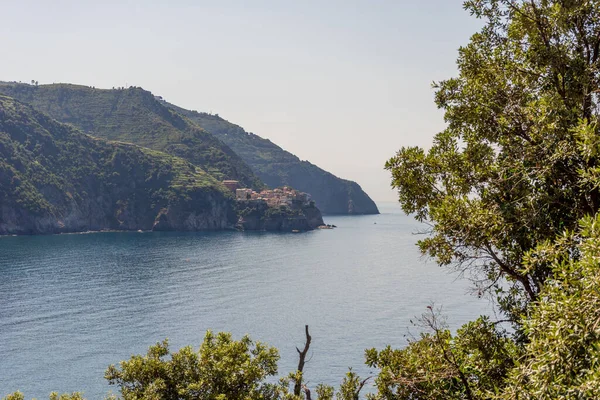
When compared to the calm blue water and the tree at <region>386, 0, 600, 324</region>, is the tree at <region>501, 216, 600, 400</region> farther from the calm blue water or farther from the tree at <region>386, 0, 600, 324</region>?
the calm blue water

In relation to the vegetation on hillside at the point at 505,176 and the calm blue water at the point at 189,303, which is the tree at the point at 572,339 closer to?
the vegetation on hillside at the point at 505,176

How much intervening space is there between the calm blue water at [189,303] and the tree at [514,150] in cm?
3884

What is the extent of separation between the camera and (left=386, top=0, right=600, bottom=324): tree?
11.8 meters

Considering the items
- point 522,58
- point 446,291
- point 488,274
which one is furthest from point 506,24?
point 446,291

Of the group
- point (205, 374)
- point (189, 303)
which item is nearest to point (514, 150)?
point (205, 374)

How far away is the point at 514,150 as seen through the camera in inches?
510

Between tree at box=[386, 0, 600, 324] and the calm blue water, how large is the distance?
3884 cm

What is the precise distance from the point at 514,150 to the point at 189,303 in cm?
8908

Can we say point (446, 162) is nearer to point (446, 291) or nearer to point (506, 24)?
point (506, 24)

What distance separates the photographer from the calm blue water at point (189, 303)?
212 feet

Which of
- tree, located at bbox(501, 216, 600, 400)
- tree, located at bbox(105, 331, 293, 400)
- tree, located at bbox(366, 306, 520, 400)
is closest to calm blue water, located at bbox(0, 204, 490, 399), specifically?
tree, located at bbox(105, 331, 293, 400)

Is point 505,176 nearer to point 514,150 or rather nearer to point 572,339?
point 514,150

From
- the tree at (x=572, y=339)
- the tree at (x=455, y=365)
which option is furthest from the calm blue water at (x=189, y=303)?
the tree at (x=572, y=339)

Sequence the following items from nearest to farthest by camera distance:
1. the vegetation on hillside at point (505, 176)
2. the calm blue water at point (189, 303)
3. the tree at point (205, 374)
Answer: the vegetation on hillside at point (505, 176), the tree at point (205, 374), the calm blue water at point (189, 303)
